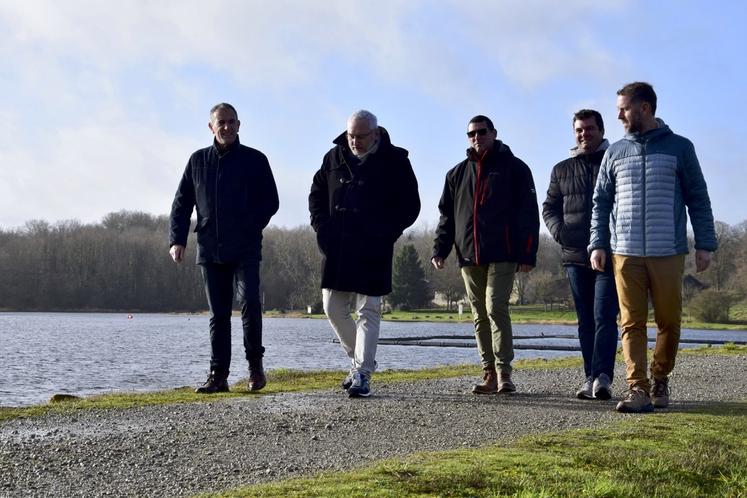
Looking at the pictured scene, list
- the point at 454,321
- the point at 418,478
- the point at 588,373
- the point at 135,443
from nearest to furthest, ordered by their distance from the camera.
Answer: the point at 418,478 < the point at 135,443 < the point at 588,373 < the point at 454,321

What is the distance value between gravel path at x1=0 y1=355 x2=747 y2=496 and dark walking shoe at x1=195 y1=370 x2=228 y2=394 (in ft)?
2.74

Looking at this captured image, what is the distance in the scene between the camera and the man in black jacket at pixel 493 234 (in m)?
8.05

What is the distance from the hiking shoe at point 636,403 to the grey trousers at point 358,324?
198 cm

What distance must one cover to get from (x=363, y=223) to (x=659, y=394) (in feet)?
9.05

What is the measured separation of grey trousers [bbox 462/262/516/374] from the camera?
26.6 ft

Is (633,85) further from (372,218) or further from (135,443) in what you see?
(135,443)

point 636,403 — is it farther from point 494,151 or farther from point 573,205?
point 494,151

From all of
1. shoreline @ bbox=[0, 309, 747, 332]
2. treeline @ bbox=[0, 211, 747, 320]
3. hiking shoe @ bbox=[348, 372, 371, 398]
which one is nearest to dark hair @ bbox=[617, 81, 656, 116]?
hiking shoe @ bbox=[348, 372, 371, 398]

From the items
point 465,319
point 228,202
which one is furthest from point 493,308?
point 465,319

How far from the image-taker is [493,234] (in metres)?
8.04

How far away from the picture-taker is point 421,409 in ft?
22.3

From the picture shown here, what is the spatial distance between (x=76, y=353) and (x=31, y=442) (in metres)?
21.4

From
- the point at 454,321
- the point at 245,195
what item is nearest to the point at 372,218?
the point at 245,195

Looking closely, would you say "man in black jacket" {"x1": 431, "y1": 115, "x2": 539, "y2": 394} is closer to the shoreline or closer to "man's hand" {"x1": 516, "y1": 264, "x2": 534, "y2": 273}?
"man's hand" {"x1": 516, "y1": 264, "x2": 534, "y2": 273}
